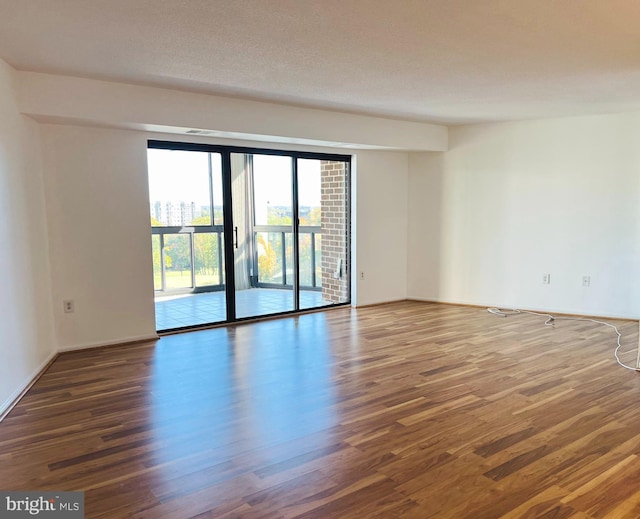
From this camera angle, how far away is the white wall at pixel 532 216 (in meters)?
5.33

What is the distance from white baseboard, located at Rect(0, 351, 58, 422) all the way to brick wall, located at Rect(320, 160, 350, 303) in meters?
3.24

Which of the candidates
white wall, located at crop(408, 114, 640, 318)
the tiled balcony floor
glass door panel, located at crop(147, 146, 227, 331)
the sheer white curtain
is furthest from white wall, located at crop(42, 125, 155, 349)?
white wall, located at crop(408, 114, 640, 318)

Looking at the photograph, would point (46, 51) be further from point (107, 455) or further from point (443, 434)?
point (443, 434)

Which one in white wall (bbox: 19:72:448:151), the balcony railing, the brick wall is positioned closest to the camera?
white wall (bbox: 19:72:448:151)

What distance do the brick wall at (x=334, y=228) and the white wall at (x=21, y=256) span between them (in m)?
3.16

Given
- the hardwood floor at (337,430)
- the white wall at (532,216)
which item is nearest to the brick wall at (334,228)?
the white wall at (532,216)

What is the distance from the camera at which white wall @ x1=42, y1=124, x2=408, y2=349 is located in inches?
165

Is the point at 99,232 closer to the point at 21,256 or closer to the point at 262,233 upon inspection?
the point at 21,256

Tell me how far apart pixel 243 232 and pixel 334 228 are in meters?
1.33

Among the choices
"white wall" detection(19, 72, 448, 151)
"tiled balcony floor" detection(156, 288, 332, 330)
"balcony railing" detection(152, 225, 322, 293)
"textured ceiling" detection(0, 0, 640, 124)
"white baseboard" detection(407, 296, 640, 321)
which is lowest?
"white baseboard" detection(407, 296, 640, 321)

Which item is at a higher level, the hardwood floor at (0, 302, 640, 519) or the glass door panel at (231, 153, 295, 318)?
the glass door panel at (231, 153, 295, 318)

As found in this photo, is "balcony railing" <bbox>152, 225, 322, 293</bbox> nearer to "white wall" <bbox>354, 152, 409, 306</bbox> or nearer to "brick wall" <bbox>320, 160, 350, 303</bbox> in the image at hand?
"brick wall" <bbox>320, 160, 350, 303</bbox>

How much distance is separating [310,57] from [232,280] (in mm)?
2722

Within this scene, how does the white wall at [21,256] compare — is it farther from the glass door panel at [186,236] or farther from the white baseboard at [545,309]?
the white baseboard at [545,309]
